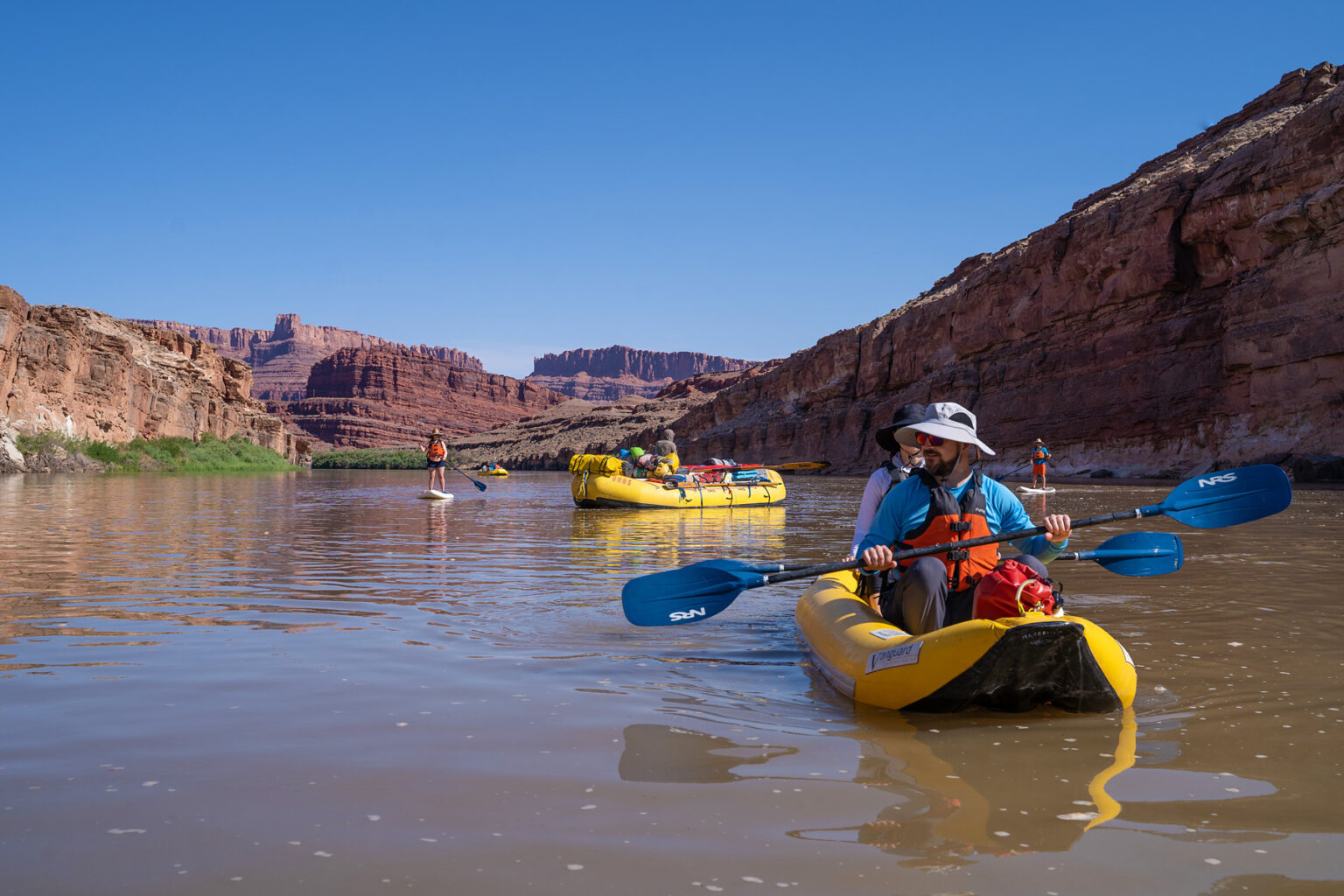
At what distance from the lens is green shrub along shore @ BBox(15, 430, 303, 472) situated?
36188 mm

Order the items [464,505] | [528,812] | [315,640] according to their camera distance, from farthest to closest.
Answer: [464,505] < [315,640] < [528,812]

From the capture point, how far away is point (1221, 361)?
100 feet

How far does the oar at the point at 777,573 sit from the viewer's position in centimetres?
498

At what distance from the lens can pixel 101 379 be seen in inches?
1693

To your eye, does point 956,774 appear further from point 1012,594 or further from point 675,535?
point 675,535

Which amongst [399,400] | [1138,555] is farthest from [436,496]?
[399,400]

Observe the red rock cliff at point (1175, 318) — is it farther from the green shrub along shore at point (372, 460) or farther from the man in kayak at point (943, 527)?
the green shrub along shore at point (372, 460)

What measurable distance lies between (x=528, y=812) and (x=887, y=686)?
1806 mm

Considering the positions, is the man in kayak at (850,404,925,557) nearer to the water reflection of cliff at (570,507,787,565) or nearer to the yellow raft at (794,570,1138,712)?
the yellow raft at (794,570,1138,712)

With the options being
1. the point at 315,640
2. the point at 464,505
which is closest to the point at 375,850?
the point at 315,640

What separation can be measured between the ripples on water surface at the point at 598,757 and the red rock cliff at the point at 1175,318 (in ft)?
80.0

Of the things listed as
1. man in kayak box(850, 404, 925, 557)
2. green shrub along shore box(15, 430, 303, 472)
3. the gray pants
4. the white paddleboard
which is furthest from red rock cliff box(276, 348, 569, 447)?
the gray pants

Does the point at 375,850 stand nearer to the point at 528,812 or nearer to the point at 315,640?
the point at 528,812

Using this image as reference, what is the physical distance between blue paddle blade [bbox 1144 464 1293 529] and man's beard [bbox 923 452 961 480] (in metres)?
1.33
